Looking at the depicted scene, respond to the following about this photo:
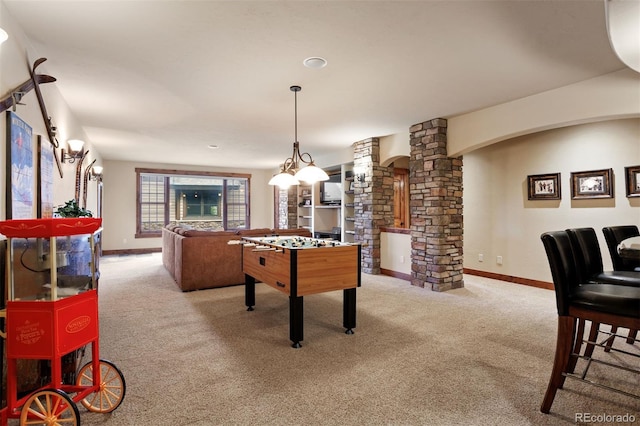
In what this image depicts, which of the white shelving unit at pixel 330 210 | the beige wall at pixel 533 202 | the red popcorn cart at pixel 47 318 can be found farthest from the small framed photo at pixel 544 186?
the red popcorn cart at pixel 47 318

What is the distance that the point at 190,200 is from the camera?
10008 millimetres

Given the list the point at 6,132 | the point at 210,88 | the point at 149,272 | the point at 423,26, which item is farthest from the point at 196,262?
the point at 423,26

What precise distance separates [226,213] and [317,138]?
17.0ft

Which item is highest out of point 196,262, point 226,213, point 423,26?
point 423,26

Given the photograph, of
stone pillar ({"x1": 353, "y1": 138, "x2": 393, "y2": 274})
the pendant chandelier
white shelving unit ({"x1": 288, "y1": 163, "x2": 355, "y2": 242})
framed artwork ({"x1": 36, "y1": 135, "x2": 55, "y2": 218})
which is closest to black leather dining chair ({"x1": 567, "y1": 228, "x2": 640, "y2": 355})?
the pendant chandelier

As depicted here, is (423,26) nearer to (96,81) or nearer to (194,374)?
(194,374)

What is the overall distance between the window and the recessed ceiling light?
22.7 feet

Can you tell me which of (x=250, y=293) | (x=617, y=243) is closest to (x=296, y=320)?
(x=250, y=293)

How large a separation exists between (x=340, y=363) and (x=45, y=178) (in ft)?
9.89

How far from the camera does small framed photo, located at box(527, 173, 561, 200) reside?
4840 mm

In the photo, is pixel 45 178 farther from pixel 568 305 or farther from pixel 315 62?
pixel 568 305

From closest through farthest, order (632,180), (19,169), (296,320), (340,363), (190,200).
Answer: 1. (19,169)
2. (340,363)
3. (296,320)
4. (632,180)
5. (190,200)

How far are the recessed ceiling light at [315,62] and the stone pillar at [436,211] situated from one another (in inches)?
93.1

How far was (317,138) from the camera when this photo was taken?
20.1 ft
